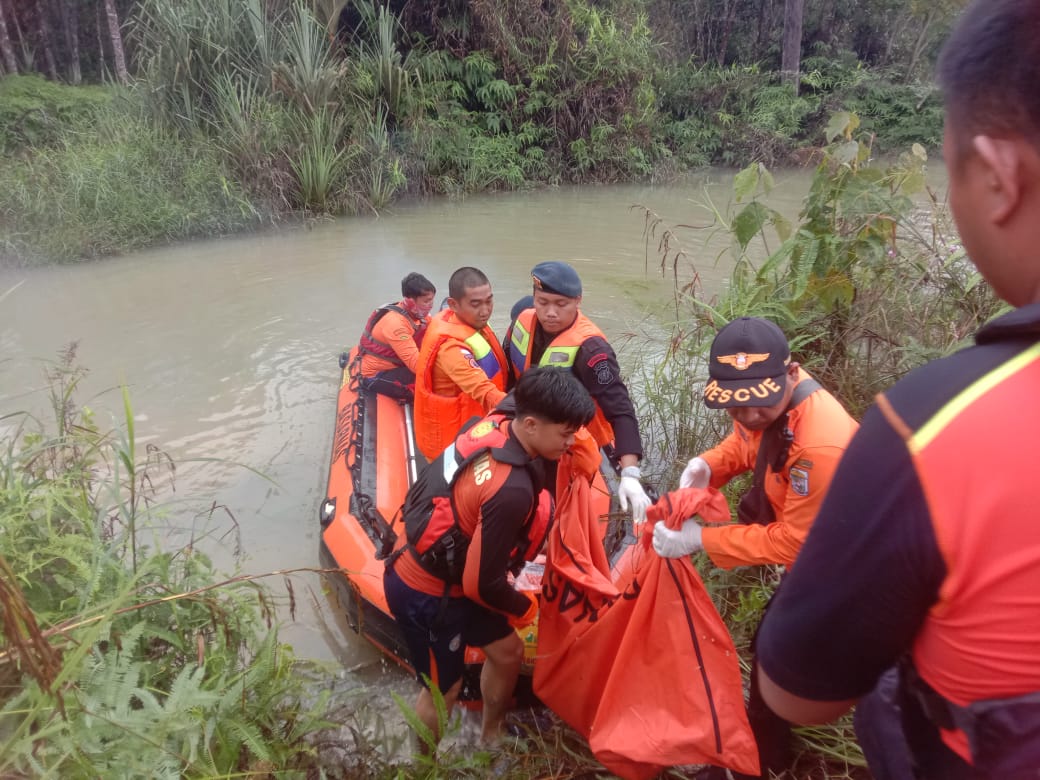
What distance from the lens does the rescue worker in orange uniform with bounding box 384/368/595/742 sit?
209 centimetres

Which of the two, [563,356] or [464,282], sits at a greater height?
[464,282]

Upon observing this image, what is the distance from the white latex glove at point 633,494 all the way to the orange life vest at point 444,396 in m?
0.88

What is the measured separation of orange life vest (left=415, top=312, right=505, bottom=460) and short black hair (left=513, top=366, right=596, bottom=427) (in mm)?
1415

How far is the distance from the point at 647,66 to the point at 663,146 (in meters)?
1.86

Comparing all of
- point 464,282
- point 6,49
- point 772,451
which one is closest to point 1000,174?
point 772,451

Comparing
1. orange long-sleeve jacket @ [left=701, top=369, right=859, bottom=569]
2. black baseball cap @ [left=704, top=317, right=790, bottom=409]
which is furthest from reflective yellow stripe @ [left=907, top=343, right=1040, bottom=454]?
black baseball cap @ [left=704, top=317, right=790, bottom=409]

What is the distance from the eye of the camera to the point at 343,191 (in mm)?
11602

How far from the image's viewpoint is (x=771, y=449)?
2.01 metres

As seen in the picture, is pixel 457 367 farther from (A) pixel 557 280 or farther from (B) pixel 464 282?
(A) pixel 557 280

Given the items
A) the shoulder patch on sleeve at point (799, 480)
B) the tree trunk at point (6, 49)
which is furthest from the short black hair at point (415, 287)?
the tree trunk at point (6, 49)

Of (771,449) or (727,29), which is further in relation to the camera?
(727,29)

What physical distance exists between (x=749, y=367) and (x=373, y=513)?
7.59 feet

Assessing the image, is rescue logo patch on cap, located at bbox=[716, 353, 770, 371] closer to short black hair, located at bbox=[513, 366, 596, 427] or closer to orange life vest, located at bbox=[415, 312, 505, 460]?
short black hair, located at bbox=[513, 366, 596, 427]

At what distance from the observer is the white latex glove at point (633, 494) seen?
9.45ft
